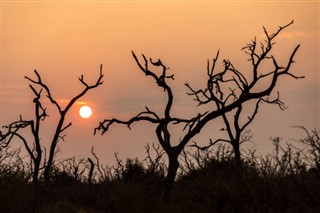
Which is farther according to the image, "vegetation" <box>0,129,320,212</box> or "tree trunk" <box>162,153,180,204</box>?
"tree trunk" <box>162,153,180,204</box>

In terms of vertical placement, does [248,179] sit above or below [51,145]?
below

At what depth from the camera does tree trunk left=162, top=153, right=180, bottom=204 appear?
2484 centimetres

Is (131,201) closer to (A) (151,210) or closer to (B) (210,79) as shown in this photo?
(A) (151,210)

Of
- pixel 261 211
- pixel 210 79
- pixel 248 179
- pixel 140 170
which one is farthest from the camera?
pixel 140 170

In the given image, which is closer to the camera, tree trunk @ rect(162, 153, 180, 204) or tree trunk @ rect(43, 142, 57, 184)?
tree trunk @ rect(43, 142, 57, 184)

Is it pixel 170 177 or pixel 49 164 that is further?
pixel 170 177

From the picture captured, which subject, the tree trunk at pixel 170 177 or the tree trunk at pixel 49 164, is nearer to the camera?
the tree trunk at pixel 49 164

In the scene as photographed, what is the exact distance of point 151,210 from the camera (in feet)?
70.7

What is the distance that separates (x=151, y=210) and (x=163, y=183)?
3.75 m

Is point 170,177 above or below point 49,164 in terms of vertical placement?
above

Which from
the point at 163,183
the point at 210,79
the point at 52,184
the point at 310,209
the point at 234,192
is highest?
the point at 210,79

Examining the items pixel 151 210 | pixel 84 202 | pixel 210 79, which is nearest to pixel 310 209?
pixel 151 210

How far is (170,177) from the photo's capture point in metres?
25.6

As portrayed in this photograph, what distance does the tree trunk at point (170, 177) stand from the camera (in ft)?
81.5
